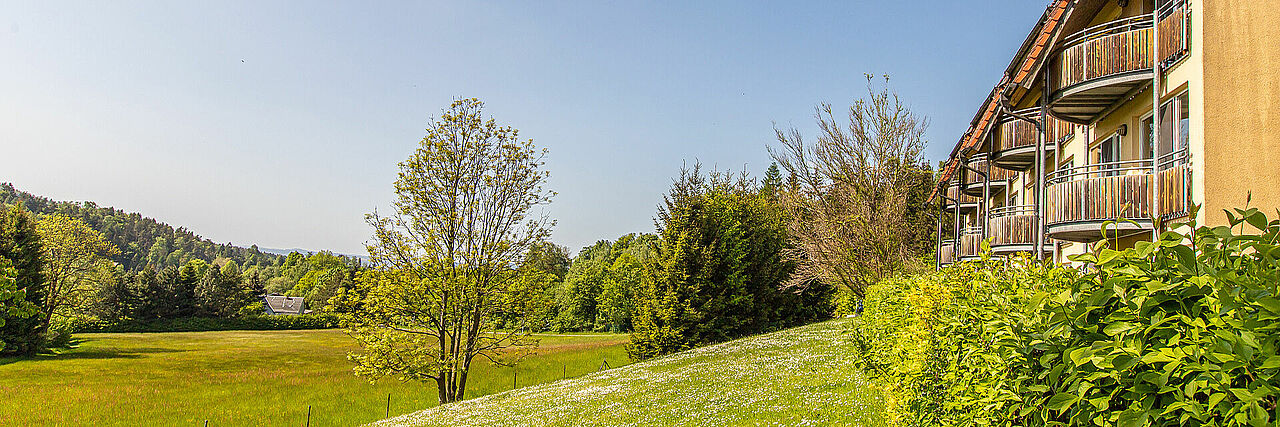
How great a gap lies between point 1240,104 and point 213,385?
1581 inches

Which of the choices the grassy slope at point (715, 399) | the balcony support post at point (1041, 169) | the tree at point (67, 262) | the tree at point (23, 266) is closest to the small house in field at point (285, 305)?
the tree at point (67, 262)

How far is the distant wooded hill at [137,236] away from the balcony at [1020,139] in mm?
166748

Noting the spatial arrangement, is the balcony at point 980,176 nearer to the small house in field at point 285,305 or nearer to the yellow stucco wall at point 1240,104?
the yellow stucco wall at point 1240,104

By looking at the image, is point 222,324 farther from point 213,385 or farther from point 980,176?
point 980,176

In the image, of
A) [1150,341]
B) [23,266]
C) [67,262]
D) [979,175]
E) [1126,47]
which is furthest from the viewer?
[67,262]

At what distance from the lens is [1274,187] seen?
7.48m

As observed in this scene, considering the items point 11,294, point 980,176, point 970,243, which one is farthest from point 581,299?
point 11,294

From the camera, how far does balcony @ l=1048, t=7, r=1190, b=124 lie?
35.8 ft

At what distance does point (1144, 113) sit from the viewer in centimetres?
1277

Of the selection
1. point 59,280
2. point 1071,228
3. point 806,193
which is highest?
point 806,193

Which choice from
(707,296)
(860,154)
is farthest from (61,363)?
(860,154)

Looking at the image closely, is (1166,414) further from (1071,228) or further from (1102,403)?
(1071,228)

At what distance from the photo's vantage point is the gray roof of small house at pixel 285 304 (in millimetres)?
114562

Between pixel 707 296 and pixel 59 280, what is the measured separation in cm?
4666
